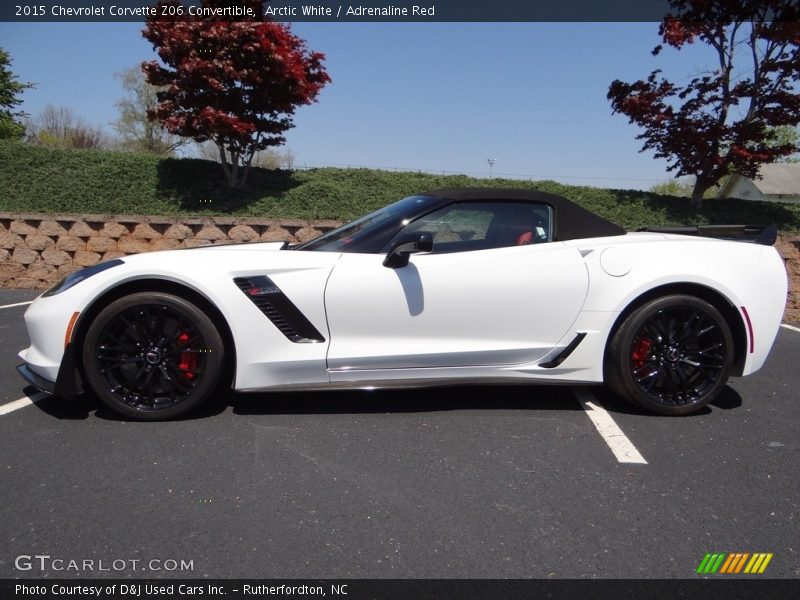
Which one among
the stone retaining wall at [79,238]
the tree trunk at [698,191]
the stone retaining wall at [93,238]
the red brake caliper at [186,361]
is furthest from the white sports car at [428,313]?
the tree trunk at [698,191]

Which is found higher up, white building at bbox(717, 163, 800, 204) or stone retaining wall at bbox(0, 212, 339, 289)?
white building at bbox(717, 163, 800, 204)

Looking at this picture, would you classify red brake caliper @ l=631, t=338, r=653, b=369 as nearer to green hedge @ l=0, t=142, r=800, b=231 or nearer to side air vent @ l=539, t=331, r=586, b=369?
side air vent @ l=539, t=331, r=586, b=369

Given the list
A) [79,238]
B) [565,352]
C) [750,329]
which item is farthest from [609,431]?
[79,238]

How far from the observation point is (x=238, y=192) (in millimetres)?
9375

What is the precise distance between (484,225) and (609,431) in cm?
138

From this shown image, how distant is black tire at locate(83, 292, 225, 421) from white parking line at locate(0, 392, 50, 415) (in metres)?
0.64

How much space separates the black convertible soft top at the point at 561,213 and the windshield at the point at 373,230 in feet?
0.55

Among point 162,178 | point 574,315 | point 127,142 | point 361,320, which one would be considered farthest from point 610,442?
point 127,142

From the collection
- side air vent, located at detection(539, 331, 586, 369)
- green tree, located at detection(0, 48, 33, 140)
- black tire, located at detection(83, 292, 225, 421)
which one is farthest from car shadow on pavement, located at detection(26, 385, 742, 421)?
green tree, located at detection(0, 48, 33, 140)

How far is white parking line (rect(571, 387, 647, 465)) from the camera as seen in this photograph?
2.72 meters

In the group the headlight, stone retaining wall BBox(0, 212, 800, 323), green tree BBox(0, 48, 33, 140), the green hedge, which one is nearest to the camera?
the headlight

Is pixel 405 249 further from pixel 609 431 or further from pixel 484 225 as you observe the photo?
pixel 609 431

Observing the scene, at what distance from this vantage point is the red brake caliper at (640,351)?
321 centimetres
